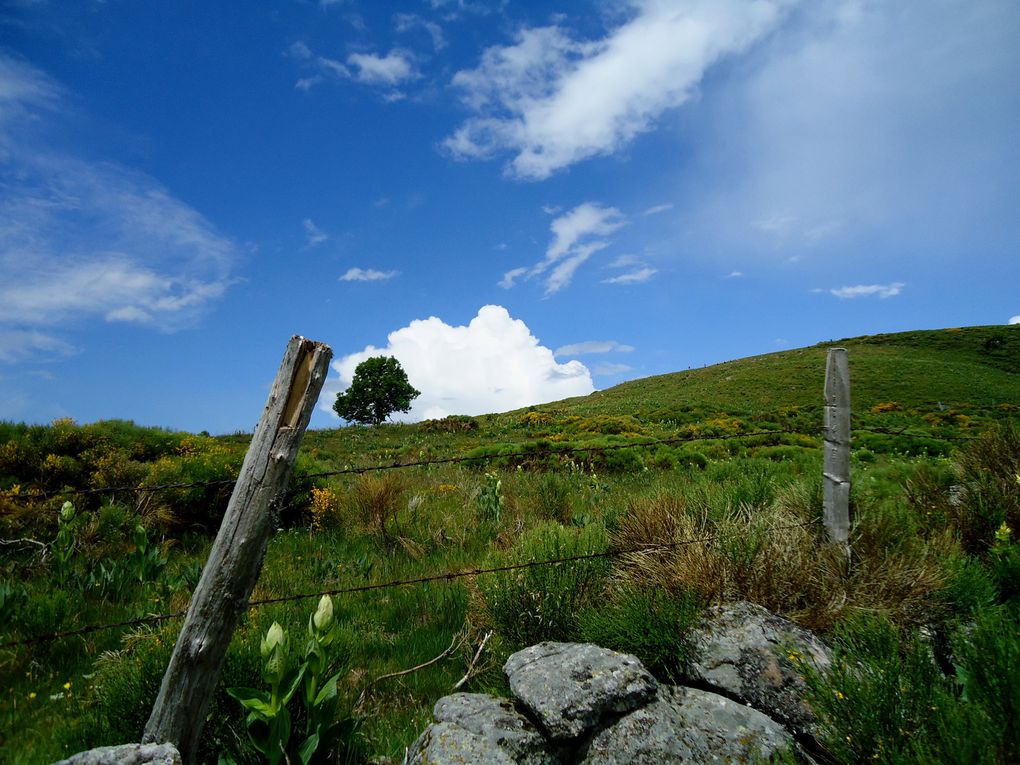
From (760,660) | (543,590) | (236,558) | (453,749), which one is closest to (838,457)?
(760,660)

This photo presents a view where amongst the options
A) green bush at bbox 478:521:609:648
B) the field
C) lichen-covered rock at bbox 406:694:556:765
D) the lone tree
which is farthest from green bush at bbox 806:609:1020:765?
the lone tree

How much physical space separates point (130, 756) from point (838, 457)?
4916 millimetres

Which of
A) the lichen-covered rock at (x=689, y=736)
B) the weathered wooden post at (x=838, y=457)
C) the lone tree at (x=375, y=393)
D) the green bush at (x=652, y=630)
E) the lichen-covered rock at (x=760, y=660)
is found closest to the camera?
the lichen-covered rock at (x=689, y=736)

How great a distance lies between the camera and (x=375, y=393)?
54.1 metres

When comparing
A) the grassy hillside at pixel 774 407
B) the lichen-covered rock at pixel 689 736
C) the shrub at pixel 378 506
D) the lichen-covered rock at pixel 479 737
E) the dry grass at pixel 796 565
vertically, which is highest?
the grassy hillside at pixel 774 407

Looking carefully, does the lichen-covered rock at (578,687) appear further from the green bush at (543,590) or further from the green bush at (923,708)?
the green bush at (923,708)

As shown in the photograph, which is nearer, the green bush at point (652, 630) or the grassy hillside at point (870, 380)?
the green bush at point (652, 630)

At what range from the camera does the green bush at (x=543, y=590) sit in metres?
3.96

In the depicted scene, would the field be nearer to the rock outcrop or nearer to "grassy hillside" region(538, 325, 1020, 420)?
the rock outcrop

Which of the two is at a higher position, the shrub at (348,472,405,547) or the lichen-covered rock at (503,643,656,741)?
the shrub at (348,472,405,547)

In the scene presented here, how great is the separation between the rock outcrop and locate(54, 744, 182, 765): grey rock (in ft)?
3.50

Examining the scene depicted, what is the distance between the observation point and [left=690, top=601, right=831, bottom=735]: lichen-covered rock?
9.89 ft

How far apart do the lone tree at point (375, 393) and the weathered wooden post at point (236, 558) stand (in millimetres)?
52280

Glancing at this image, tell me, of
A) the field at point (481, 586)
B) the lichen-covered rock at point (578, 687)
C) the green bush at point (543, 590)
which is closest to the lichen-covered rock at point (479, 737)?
the lichen-covered rock at point (578, 687)
